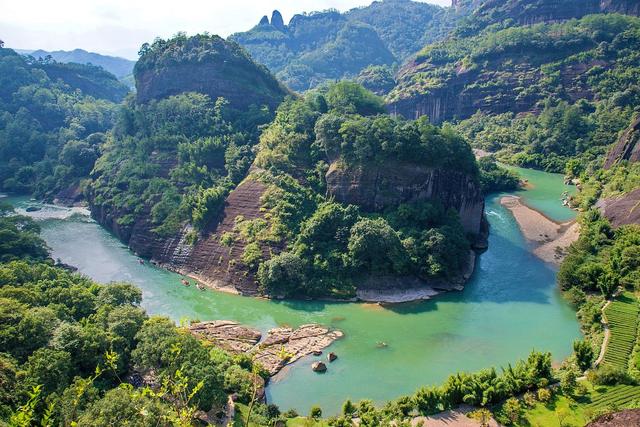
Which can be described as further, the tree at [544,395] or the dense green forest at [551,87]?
the dense green forest at [551,87]

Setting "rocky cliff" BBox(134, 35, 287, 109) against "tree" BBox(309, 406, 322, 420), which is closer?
"tree" BBox(309, 406, 322, 420)

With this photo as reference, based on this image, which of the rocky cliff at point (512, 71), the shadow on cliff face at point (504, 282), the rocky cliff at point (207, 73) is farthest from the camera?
the rocky cliff at point (512, 71)

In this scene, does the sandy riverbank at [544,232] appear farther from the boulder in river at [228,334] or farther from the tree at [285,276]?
the boulder in river at [228,334]

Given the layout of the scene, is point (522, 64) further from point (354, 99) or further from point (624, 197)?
point (624, 197)

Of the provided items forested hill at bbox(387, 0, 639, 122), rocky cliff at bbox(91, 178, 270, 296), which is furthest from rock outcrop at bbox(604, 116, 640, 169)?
rocky cliff at bbox(91, 178, 270, 296)

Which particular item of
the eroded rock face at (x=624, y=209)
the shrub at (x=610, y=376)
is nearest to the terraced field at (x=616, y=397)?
the shrub at (x=610, y=376)

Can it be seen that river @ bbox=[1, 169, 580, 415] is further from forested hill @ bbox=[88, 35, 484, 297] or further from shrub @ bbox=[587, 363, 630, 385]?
shrub @ bbox=[587, 363, 630, 385]
